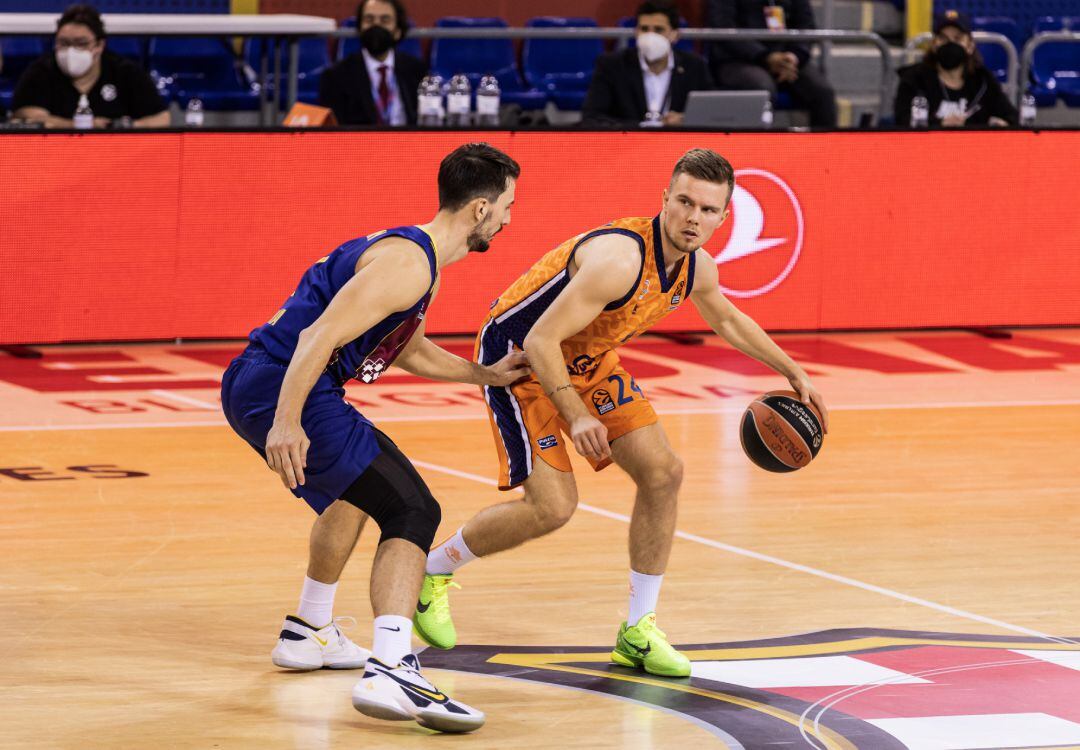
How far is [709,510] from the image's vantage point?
927 centimetres

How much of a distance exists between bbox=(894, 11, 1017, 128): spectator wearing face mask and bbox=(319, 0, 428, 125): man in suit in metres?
3.85

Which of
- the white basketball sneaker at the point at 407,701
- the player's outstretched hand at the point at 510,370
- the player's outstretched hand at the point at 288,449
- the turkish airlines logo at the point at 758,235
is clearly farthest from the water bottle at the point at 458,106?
the white basketball sneaker at the point at 407,701

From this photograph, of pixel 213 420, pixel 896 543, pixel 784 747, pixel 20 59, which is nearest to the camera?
pixel 784 747

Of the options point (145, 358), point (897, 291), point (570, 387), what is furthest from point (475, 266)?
point (570, 387)

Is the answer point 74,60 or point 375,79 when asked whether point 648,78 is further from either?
point 74,60

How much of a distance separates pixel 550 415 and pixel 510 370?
223 millimetres

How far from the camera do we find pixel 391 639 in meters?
5.82

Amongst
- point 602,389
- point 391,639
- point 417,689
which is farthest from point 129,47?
point 417,689

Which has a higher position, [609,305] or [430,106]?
[430,106]

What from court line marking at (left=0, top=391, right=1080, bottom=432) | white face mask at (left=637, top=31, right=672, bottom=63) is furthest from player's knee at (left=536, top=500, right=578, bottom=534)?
white face mask at (left=637, top=31, right=672, bottom=63)

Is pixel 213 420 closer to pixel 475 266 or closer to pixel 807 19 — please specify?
pixel 475 266

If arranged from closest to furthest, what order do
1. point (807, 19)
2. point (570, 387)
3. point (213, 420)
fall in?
point (570, 387), point (213, 420), point (807, 19)

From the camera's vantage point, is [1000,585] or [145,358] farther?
[145,358]

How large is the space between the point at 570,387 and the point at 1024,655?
6.12 feet
